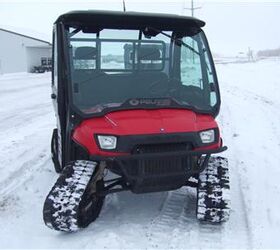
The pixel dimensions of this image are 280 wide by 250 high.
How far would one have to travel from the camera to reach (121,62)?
5.11 m

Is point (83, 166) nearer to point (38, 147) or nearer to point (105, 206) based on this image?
point (105, 206)

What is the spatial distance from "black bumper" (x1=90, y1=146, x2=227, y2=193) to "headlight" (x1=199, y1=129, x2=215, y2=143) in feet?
0.36

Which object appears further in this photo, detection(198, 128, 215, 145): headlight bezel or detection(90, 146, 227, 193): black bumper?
detection(198, 128, 215, 145): headlight bezel

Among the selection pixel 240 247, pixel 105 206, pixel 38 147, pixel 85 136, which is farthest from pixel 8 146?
pixel 240 247

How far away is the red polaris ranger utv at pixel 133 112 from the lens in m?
4.31

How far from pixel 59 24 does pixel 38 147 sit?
405cm

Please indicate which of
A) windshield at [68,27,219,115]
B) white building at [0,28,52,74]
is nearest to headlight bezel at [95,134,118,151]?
windshield at [68,27,219,115]

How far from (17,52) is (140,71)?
1673 inches

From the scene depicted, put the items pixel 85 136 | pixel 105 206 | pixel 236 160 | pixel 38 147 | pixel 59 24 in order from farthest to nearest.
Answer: pixel 38 147 → pixel 236 160 → pixel 105 206 → pixel 59 24 → pixel 85 136

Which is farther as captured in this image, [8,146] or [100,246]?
[8,146]

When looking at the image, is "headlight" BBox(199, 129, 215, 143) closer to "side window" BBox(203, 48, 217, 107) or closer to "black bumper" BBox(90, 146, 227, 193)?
"black bumper" BBox(90, 146, 227, 193)

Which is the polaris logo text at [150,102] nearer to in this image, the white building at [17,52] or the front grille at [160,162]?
the front grille at [160,162]

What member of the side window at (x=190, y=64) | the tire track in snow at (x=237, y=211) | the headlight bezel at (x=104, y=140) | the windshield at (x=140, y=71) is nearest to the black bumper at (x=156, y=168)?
the headlight bezel at (x=104, y=140)

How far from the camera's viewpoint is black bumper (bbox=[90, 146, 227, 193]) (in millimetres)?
4309
